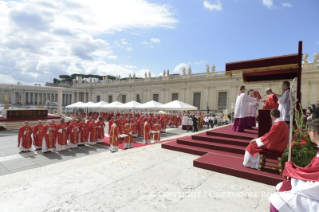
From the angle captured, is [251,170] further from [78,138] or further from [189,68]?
[189,68]

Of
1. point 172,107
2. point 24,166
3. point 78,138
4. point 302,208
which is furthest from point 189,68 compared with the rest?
point 302,208

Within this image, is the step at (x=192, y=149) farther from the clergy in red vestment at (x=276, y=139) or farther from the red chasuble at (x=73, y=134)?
the red chasuble at (x=73, y=134)

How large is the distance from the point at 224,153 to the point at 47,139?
28.1 feet

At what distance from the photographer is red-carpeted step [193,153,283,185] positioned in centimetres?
394

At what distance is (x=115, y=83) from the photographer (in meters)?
43.0

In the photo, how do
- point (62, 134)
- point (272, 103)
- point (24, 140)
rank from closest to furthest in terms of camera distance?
1. point (272, 103)
2. point (24, 140)
3. point (62, 134)

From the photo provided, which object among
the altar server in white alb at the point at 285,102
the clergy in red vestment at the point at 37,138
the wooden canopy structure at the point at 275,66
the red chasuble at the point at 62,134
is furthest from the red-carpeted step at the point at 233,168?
the clergy in red vestment at the point at 37,138

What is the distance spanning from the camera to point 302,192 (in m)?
2.16

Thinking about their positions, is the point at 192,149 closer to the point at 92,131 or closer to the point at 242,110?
the point at 242,110

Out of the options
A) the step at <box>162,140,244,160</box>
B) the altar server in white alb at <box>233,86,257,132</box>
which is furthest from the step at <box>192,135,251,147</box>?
the altar server in white alb at <box>233,86,257,132</box>

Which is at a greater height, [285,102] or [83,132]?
[285,102]

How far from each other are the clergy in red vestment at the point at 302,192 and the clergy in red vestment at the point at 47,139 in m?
9.88

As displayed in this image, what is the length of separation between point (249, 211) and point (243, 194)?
0.56 metres

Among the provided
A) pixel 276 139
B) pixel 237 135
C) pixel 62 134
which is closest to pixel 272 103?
pixel 237 135
